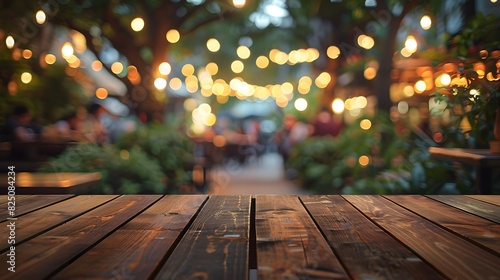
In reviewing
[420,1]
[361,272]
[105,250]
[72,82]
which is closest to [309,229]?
[361,272]

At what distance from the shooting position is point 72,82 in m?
9.73

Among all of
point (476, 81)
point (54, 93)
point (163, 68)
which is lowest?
point (476, 81)

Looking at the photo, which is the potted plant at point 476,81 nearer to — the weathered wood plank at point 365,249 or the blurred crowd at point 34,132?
the weathered wood plank at point 365,249

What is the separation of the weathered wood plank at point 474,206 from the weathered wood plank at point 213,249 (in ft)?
2.56

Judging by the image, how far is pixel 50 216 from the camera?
1833 mm

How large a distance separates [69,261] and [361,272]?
2.12 feet

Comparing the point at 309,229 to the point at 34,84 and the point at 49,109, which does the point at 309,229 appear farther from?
the point at 49,109

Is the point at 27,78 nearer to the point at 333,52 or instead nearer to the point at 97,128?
the point at 97,128

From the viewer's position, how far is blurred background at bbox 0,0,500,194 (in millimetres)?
4375

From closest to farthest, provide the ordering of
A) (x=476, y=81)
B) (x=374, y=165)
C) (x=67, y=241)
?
(x=67, y=241)
(x=476, y=81)
(x=374, y=165)

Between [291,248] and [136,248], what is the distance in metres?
0.38

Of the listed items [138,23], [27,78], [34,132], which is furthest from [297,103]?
[27,78]

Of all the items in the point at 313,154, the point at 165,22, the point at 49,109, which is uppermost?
the point at 165,22

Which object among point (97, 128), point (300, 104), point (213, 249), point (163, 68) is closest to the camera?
point (213, 249)
